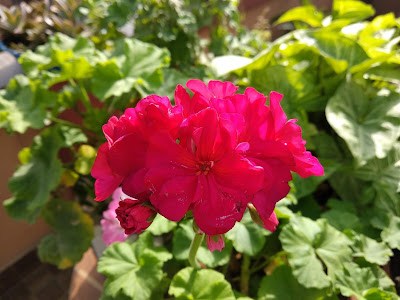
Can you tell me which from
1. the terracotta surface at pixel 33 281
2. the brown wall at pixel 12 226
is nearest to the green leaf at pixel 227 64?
the brown wall at pixel 12 226

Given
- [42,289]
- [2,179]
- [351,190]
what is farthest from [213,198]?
[42,289]

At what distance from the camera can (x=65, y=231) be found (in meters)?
1.03

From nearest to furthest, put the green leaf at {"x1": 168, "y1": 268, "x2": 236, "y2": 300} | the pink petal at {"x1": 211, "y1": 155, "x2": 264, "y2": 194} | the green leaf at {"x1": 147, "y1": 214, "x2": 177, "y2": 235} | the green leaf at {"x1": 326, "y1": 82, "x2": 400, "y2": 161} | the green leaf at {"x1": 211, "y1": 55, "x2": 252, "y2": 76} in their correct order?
the pink petal at {"x1": 211, "y1": 155, "x2": 264, "y2": 194}
the green leaf at {"x1": 168, "y1": 268, "x2": 236, "y2": 300}
the green leaf at {"x1": 147, "y1": 214, "x2": 177, "y2": 235}
the green leaf at {"x1": 326, "y1": 82, "x2": 400, "y2": 161}
the green leaf at {"x1": 211, "y1": 55, "x2": 252, "y2": 76}

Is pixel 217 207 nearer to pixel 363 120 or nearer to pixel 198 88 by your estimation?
pixel 198 88

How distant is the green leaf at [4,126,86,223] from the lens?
0.95 meters

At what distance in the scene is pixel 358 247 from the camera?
2.51ft

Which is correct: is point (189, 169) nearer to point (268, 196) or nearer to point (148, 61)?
point (268, 196)

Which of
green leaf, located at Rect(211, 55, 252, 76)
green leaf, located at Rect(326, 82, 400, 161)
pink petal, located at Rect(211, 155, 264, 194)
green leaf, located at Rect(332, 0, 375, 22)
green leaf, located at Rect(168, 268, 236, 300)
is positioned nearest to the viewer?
pink petal, located at Rect(211, 155, 264, 194)

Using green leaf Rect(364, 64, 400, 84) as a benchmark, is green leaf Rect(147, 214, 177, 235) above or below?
below

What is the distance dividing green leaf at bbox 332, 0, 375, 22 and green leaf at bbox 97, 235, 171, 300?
3.59 ft

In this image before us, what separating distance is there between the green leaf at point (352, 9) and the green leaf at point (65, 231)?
1205 millimetres

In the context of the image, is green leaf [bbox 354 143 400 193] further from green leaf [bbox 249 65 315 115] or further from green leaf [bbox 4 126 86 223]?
green leaf [bbox 4 126 86 223]

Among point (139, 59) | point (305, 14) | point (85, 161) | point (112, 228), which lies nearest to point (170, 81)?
point (139, 59)

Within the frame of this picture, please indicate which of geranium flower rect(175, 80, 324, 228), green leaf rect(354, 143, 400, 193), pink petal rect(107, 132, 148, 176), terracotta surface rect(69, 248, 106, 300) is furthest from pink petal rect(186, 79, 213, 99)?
terracotta surface rect(69, 248, 106, 300)
